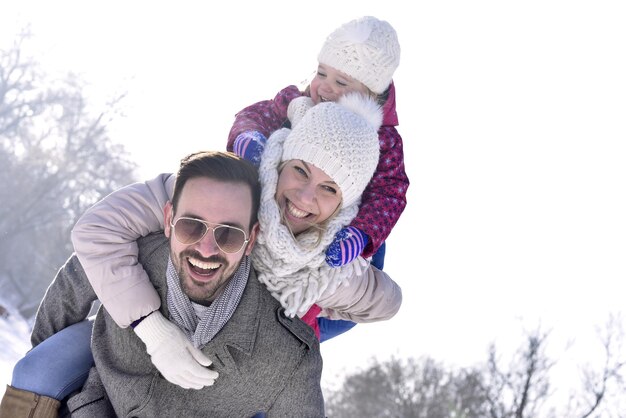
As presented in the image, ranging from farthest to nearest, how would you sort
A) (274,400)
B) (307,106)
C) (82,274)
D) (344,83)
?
(344,83) → (307,106) → (82,274) → (274,400)

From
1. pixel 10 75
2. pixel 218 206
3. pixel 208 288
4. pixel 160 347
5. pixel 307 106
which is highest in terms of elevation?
pixel 10 75

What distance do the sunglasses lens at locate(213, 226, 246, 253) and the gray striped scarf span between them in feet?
0.70

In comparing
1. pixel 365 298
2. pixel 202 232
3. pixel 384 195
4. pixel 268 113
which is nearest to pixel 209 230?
pixel 202 232

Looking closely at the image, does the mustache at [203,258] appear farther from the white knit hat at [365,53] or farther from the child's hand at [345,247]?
the white knit hat at [365,53]

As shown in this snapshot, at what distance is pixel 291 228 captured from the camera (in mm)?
3457

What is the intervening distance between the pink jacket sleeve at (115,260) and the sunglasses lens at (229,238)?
1.25 ft

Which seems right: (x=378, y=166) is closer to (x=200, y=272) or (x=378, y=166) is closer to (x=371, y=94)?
(x=371, y=94)

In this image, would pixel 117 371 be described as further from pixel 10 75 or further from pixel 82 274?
pixel 10 75

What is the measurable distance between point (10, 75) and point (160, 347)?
34.4 meters

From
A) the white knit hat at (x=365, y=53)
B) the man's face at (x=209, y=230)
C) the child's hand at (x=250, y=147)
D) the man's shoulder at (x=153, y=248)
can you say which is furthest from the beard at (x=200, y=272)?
the white knit hat at (x=365, y=53)

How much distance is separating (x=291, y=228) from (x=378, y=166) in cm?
78

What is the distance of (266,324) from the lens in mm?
3422

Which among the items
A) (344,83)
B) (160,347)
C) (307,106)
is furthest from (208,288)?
(344,83)

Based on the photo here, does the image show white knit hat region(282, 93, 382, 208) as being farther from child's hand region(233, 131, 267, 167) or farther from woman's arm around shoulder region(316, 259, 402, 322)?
woman's arm around shoulder region(316, 259, 402, 322)
